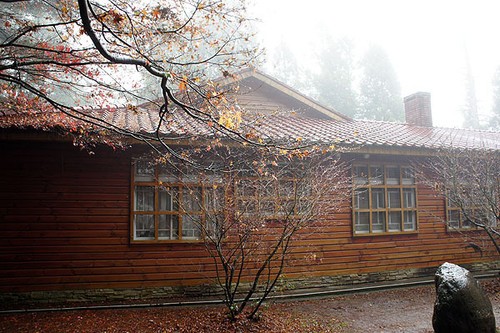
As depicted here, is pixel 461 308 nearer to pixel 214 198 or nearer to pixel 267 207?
pixel 267 207

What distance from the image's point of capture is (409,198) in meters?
10.1

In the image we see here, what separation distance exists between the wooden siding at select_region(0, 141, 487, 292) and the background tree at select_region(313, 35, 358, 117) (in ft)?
89.4

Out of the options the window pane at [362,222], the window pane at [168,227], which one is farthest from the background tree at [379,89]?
the window pane at [168,227]

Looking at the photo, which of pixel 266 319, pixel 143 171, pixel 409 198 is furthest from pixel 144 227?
pixel 409 198

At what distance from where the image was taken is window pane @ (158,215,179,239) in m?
8.05

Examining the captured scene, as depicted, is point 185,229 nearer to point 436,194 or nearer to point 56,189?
point 56,189

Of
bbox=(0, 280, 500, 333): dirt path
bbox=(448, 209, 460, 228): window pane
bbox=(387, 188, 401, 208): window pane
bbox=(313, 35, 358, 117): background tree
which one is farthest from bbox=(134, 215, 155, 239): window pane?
bbox=(313, 35, 358, 117): background tree

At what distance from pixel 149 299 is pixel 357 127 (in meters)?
7.34

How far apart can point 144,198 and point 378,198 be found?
5.62 metres

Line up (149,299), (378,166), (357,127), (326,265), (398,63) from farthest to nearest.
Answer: (398,63) → (357,127) → (378,166) → (326,265) → (149,299)

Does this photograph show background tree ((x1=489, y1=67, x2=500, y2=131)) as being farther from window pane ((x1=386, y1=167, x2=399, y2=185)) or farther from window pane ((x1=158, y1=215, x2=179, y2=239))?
window pane ((x1=158, y1=215, x2=179, y2=239))

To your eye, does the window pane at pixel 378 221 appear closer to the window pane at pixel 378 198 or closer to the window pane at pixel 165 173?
the window pane at pixel 378 198

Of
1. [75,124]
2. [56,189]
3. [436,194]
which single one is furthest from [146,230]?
[436,194]

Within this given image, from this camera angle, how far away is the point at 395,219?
32.3 feet
